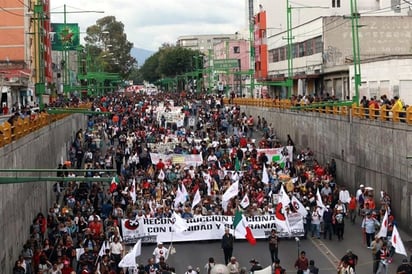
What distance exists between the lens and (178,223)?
2625 cm

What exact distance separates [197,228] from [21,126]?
6.80 m

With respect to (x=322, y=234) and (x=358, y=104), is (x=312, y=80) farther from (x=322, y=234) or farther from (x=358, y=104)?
(x=322, y=234)

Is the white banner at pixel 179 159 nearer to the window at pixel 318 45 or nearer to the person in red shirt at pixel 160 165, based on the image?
the person in red shirt at pixel 160 165

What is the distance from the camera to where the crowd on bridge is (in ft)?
72.7

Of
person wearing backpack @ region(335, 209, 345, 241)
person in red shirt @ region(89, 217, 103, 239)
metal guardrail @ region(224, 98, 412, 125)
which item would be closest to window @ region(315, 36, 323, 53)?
metal guardrail @ region(224, 98, 412, 125)

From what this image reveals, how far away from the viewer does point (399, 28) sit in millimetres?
68062

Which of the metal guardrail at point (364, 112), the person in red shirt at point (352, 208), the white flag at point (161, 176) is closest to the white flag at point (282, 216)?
the person in red shirt at point (352, 208)

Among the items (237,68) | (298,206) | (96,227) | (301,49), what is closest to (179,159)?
(298,206)

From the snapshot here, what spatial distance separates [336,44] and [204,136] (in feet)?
76.6

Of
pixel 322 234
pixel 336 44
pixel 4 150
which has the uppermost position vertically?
pixel 336 44

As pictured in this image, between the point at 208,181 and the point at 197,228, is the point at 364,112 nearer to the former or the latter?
the point at 208,181

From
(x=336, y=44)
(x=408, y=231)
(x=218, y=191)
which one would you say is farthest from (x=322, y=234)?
(x=336, y=44)

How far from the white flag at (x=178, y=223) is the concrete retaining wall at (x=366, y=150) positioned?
290 inches

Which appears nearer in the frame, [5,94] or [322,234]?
[322,234]
